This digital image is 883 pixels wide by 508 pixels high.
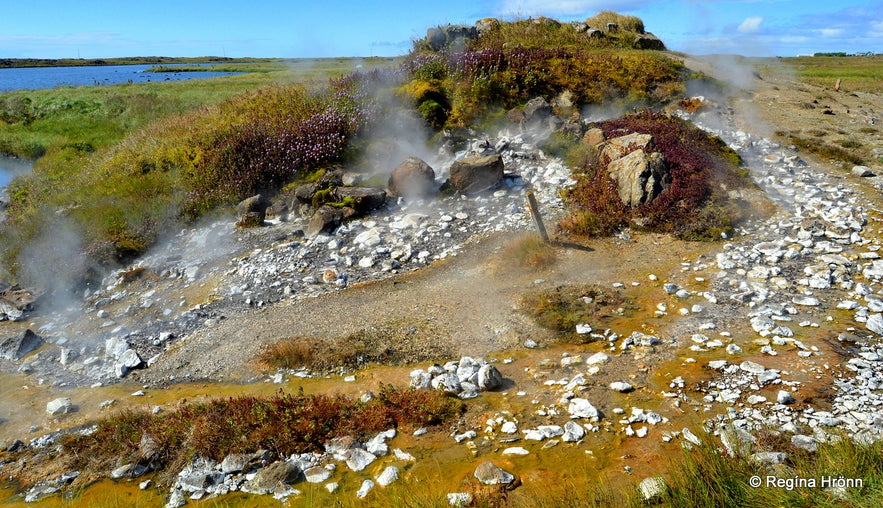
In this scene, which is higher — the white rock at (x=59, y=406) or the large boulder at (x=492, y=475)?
the large boulder at (x=492, y=475)

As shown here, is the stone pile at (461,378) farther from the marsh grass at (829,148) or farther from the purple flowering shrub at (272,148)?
the marsh grass at (829,148)

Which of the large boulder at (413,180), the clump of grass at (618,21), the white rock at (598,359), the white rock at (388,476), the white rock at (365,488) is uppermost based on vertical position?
the clump of grass at (618,21)

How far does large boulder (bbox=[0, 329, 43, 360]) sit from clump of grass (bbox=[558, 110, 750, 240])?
13045mm

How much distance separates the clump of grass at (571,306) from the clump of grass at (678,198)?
268 centimetres

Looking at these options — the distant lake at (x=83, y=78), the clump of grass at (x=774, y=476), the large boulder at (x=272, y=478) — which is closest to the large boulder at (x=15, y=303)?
the large boulder at (x=272, y=478)

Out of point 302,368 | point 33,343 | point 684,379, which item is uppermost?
point 684,379

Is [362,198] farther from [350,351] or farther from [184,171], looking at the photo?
[184,171]

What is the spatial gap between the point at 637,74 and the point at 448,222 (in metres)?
13.4

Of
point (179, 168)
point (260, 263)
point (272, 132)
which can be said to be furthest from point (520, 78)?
point (179, 168)

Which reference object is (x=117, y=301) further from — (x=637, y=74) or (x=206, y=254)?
(x=637, y=74)

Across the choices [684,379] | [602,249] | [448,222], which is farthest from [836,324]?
[448,222]

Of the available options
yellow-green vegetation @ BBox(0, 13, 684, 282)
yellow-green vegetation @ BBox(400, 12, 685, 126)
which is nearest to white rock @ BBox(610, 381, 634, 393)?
yellow-green vegetation @ BBox(0, 13, 684, 282)

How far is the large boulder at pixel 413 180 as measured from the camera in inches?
609

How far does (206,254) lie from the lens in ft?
48.8
